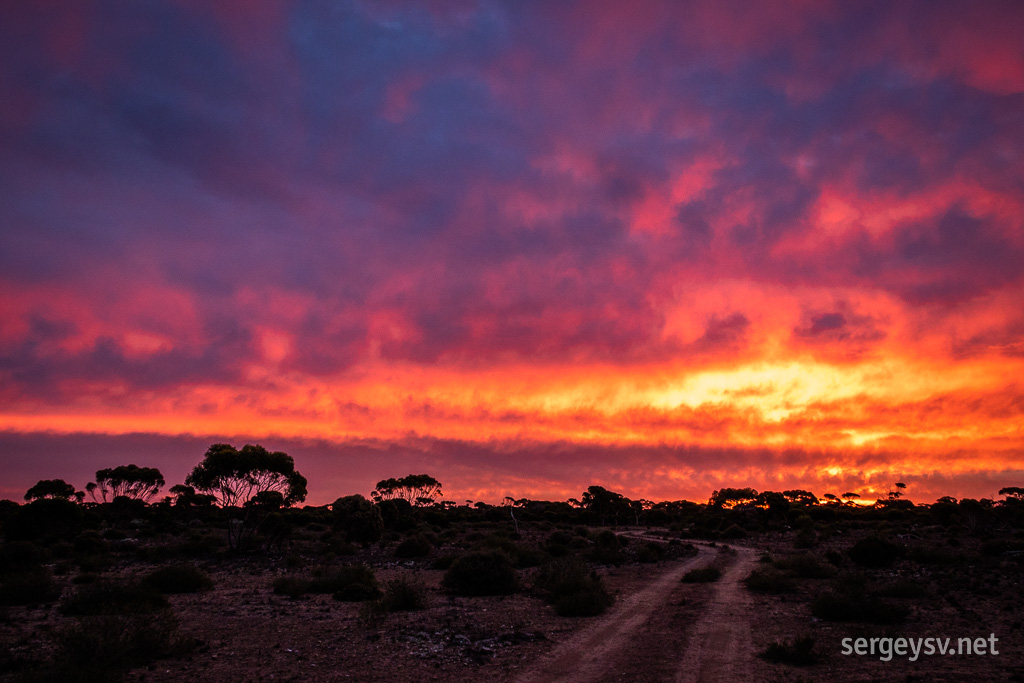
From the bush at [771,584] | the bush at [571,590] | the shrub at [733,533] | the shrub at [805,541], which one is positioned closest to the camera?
the bush at [571,590]

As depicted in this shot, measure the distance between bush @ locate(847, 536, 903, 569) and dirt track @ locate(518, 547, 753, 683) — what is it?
1275 centimetres

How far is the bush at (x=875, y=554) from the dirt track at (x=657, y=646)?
12753mm

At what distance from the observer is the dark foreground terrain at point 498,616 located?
11891mm

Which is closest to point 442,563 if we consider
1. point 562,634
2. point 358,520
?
point 358,520

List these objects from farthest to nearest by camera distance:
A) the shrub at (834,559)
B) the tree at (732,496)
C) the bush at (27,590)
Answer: the tree at (732,496), the shrub at (834,559), the bush at (27,590)

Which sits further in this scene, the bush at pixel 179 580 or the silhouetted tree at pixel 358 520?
the silhouetted tree at pixel 358 520

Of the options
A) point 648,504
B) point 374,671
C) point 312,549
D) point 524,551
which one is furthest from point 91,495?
point 648,504

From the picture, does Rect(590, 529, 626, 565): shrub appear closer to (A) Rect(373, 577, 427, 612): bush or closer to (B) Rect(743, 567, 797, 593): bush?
(B) Rect(743, 567, 797, 593): bush

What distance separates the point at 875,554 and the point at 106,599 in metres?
35.8

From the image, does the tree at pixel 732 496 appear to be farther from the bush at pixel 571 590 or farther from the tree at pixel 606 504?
the bush at pixel 571 590

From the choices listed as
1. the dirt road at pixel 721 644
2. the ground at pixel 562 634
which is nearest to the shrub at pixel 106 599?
the ground at pixel 562 634

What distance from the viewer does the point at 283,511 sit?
47.0 meters

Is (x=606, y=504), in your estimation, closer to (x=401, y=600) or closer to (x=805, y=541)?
(x=805, y=541)

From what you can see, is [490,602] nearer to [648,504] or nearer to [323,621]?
[323,621]
